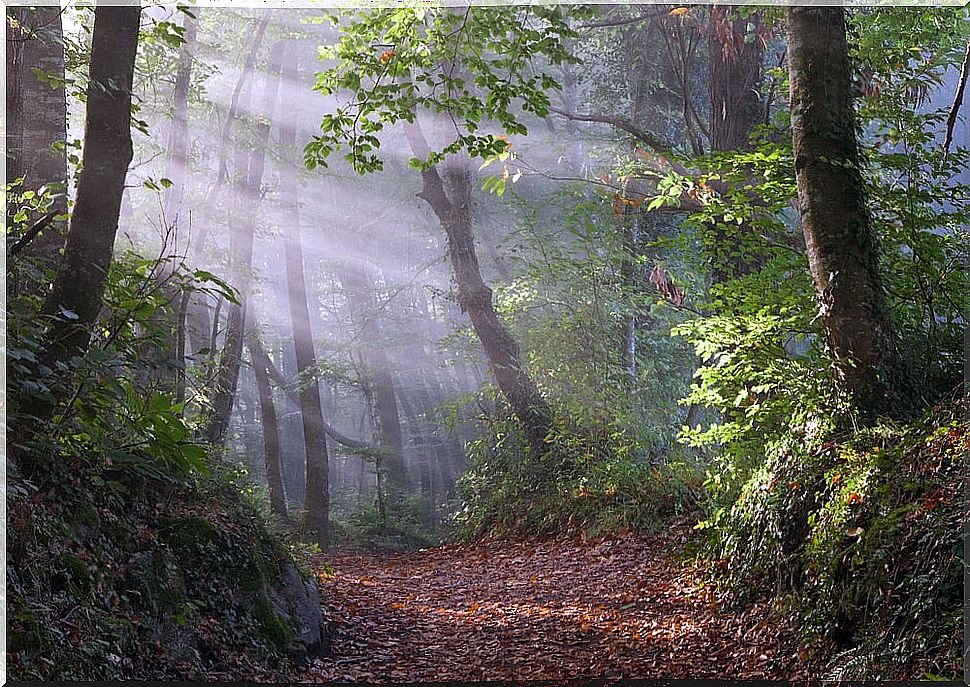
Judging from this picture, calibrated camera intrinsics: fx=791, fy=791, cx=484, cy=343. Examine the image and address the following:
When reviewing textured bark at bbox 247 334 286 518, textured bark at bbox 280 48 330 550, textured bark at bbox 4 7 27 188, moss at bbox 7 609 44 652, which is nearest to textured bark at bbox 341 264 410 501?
textured bark at bbox 247 334 286 518

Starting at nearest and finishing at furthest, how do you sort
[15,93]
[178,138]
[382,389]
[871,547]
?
[871,547]
[15,93]
[178,138]
[382,389]

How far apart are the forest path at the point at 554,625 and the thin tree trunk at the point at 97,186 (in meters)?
2.94

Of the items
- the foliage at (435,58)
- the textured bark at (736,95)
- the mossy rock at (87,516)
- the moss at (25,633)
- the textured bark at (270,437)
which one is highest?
the textured bark at (736,95)

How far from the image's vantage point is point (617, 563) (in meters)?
8.91

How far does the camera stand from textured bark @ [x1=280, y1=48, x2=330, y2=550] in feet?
48.8

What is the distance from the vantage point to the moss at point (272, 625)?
540 centimetres

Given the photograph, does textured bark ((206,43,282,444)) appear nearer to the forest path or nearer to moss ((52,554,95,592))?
the forest path

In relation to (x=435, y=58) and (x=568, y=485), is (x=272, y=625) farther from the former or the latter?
(x=568, y=485)

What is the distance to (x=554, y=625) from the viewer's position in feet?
22.3

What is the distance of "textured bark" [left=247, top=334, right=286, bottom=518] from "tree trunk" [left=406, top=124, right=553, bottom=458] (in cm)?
521

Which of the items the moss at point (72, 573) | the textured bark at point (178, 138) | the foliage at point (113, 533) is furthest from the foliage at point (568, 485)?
the moss at point (72, 573)

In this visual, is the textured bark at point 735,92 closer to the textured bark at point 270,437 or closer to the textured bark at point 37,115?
the textured bark at point 37,115

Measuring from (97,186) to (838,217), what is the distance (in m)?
4.96

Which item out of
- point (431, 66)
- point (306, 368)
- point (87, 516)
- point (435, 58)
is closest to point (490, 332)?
point (306, 368)
